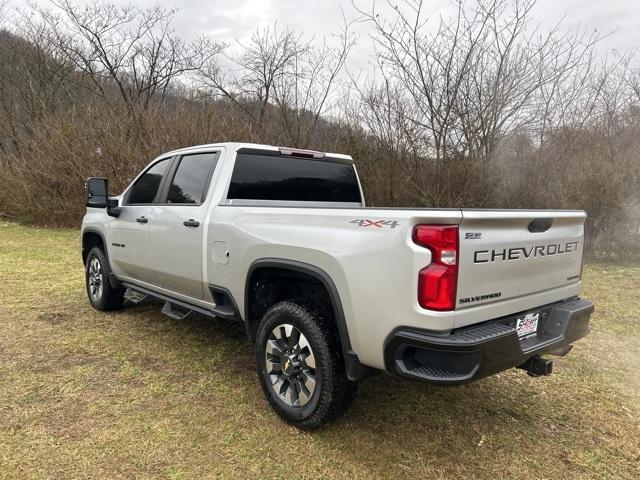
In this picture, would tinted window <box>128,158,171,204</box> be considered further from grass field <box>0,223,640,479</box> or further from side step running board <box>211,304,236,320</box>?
side step running board <box>211,304,236,320</box>

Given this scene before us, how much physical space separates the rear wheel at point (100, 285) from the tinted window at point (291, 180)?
2329mm

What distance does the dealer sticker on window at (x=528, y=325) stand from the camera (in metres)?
2.68

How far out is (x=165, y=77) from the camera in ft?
77.8

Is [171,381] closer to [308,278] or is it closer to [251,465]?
[251,465]

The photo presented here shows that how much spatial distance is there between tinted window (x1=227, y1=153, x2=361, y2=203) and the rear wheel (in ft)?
7.64

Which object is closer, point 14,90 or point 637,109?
point 637,109

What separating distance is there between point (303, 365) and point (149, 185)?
2.68m

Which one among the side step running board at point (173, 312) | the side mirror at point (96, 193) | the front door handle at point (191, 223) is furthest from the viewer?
the side mirror at point (96, 193)

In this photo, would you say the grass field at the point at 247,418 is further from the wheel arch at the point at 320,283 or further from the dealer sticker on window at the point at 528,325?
the dealer sticker on window at the point at 528,325

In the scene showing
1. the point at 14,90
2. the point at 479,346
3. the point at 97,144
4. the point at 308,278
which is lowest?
the point at 479,346

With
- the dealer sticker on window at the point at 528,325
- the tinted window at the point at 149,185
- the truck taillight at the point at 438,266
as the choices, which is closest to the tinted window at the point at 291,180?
the tinted window at the point at 149,185

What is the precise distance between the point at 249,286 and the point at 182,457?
1.11m

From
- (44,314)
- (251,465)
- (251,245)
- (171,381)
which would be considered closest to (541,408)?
(251,465)

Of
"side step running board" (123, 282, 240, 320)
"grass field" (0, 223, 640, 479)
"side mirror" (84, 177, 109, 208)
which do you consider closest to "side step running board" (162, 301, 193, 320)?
"side step running board" (123, 282, 240, 320)
